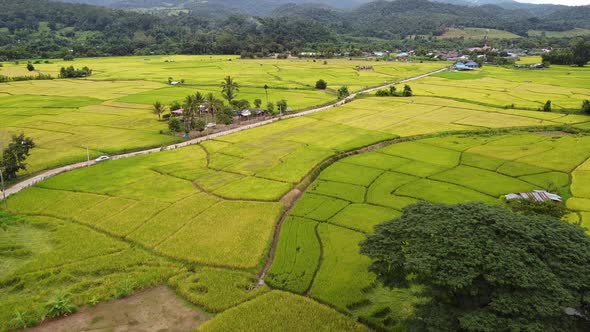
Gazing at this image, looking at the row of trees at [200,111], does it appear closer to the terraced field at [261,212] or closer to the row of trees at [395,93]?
the terraced field at [261,212]

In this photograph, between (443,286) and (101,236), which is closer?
(443,286)

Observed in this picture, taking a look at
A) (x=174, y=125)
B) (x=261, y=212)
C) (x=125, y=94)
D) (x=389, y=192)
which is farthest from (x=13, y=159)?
(x=125, y=94)

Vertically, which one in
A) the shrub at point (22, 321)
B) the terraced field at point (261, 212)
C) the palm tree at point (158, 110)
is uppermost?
the palm tree at point (158, 110)

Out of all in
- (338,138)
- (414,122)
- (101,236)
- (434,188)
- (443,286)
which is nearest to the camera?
(443,286)

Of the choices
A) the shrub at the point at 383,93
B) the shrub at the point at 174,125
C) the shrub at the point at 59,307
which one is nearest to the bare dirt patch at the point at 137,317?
the shrub at the point at 59,307

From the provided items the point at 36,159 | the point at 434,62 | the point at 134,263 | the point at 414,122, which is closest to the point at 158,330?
the point at 134,263

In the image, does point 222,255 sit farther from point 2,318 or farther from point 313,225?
point 2,318
